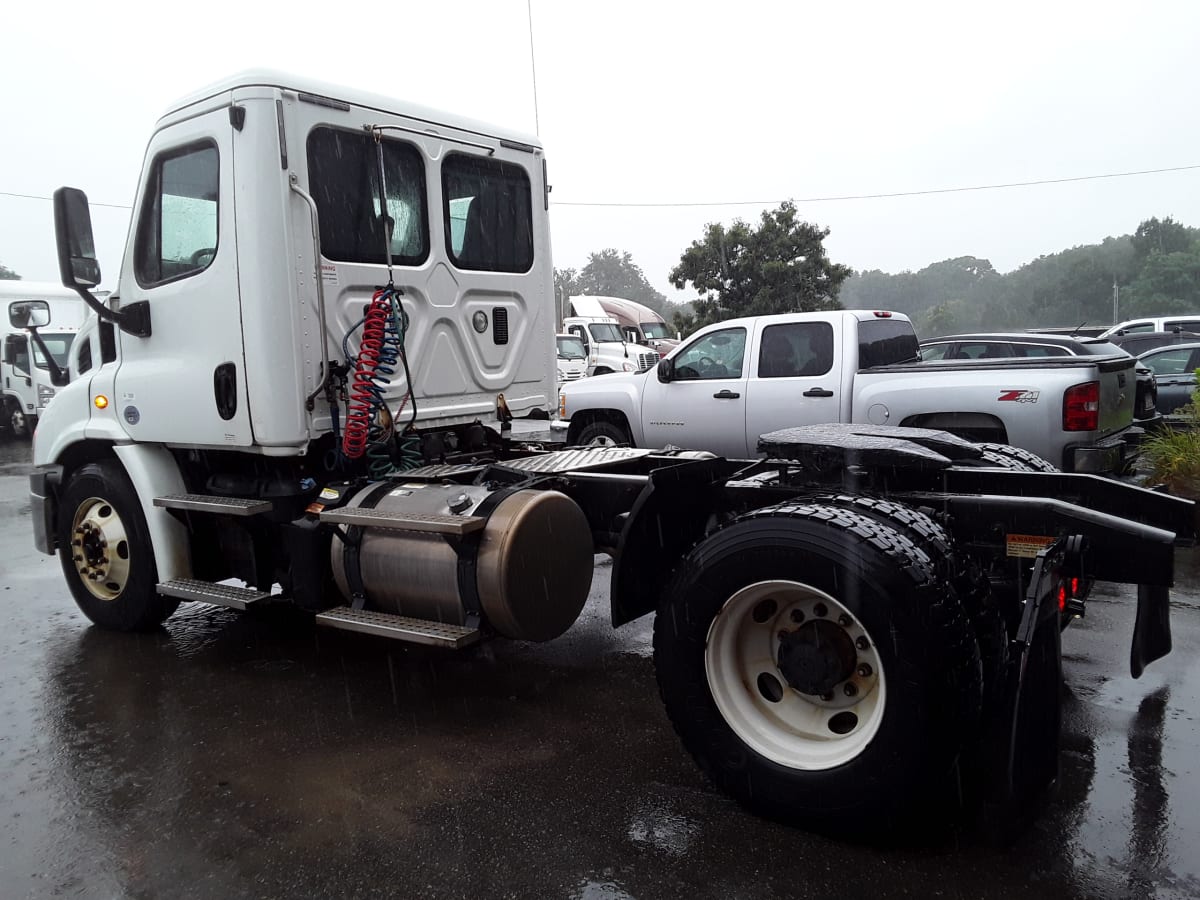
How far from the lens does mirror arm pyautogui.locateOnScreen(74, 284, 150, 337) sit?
5082mm

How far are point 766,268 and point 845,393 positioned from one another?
752 inches

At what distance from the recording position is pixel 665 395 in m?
9.59

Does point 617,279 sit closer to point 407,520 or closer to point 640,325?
point 640,325

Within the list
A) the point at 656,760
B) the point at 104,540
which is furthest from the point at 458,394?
the point at 656,760

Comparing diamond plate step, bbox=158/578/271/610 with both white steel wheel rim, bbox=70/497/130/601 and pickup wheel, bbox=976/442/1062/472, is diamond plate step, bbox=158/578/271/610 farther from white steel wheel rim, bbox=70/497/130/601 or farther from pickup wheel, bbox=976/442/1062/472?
pickup wheel, bbox=976/442/1062/472

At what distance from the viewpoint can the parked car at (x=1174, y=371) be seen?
1332cm

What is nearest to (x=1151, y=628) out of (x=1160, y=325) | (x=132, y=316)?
(x=132, y=316)

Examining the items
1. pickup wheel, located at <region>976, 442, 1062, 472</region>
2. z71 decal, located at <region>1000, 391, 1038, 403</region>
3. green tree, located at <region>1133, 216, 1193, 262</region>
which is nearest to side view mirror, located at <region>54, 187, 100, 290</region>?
pickup wheel, located at <region>976, 442, 1062, 472</region>

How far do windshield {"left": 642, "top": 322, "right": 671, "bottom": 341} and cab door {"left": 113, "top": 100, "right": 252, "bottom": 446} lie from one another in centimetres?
3010

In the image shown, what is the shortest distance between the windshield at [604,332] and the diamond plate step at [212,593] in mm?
23587

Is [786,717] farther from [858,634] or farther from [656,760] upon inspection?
[656,760]

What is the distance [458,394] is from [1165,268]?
45.2 meters

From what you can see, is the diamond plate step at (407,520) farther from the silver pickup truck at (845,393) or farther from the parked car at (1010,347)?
the parked car at (1010,347)

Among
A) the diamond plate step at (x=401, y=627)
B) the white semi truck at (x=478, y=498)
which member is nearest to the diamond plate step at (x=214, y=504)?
the white semi truck at (x=478, y=498)
